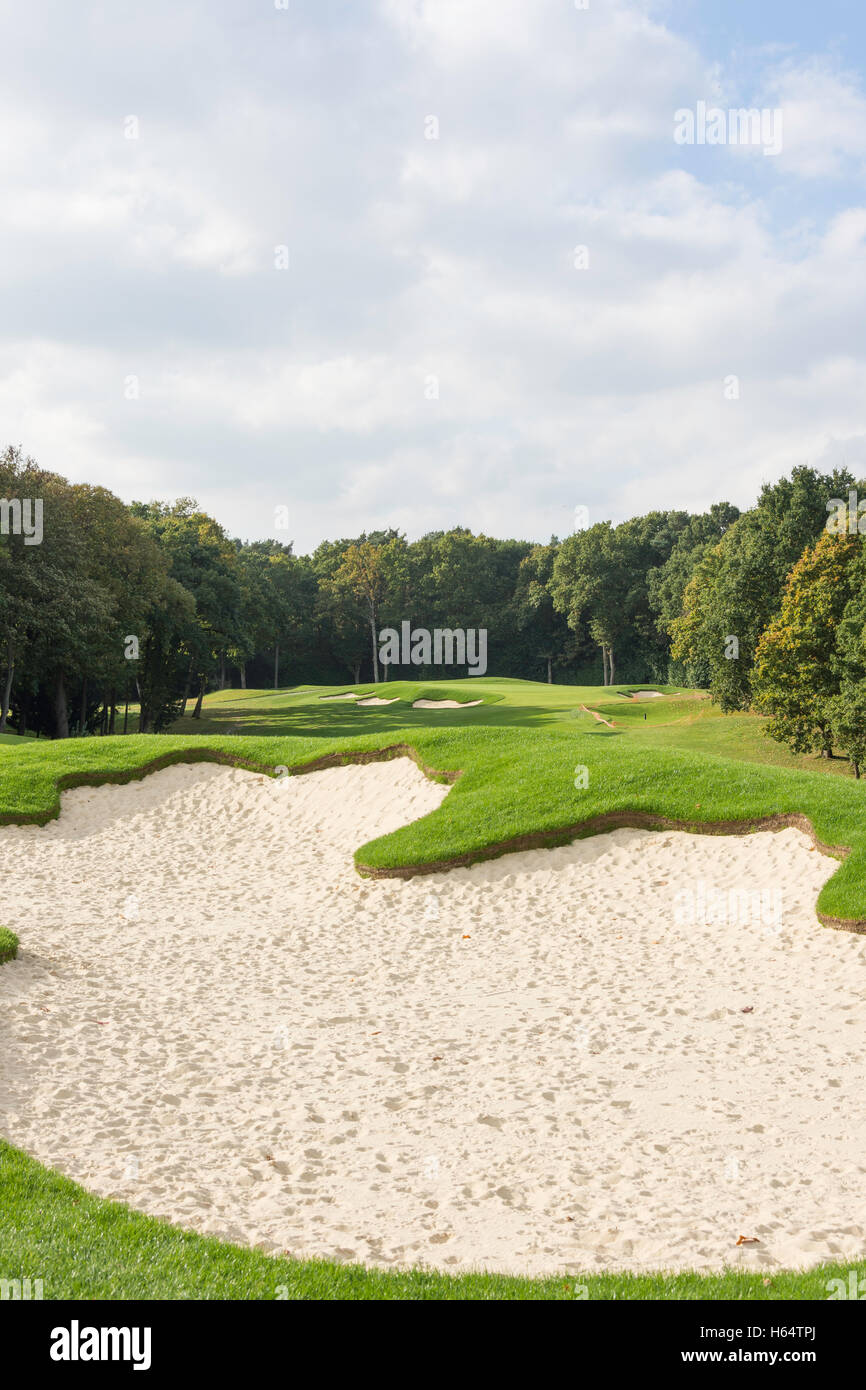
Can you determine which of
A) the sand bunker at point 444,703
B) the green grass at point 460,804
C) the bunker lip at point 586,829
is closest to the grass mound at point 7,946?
the green grass at point 460,804

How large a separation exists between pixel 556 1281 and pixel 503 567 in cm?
9038

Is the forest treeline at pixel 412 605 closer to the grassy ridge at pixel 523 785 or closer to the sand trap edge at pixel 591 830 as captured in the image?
the grassy ridge at pixel 523 785

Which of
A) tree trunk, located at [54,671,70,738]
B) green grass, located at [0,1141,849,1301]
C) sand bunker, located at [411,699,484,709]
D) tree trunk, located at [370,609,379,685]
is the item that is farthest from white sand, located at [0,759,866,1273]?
tree trunk, located at [370,609,379,685]

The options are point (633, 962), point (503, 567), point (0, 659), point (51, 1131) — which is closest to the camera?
point (51, 1131)

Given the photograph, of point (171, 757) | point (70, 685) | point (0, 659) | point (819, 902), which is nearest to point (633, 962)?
point (819, 902)

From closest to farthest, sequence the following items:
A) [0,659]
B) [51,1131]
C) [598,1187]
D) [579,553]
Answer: [598,1187]
[51,1131]
[0,659]
[579,553]

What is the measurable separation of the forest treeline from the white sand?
1796 cm

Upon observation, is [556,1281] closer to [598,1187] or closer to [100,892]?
[598,1187]

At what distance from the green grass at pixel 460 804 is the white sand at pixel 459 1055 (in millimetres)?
428

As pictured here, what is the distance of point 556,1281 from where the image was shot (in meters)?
5.36

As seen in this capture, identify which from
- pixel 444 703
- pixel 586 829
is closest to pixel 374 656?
pixel 444 703

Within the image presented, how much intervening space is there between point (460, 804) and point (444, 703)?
1149 inches

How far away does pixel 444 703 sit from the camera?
46375mm

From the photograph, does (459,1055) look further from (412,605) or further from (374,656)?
(412,605)
